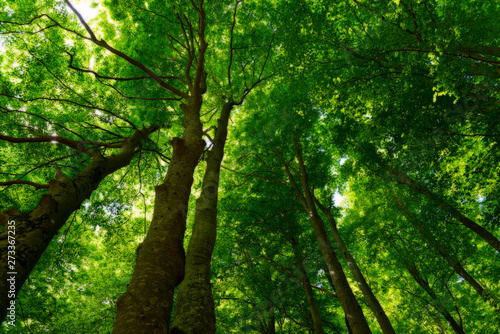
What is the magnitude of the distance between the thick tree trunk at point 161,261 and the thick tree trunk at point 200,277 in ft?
0.68

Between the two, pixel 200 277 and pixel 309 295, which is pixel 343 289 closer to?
pixel 309 295

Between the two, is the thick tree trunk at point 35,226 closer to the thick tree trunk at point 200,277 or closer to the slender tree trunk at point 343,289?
the thick tree trunk at point 200,277

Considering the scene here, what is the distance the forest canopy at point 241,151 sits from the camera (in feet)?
11.9

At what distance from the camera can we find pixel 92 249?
45.2ft

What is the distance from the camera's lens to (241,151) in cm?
1123

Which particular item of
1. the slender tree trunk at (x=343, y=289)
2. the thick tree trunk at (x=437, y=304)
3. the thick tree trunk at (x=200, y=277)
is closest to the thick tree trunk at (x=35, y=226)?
the thick tree trunk at (x=200, y=277)

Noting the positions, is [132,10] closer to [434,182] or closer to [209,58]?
[209,58]

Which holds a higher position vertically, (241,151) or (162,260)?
(241,151)

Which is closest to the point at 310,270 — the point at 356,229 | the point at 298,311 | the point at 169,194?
the point at 298,311

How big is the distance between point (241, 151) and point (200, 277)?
8555mm

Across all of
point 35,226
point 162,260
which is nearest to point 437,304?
point 162,260

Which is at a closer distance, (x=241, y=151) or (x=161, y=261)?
(x=161, y=261)

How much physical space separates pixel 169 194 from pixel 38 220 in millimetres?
1682

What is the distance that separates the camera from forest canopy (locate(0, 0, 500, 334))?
3.62 meters
